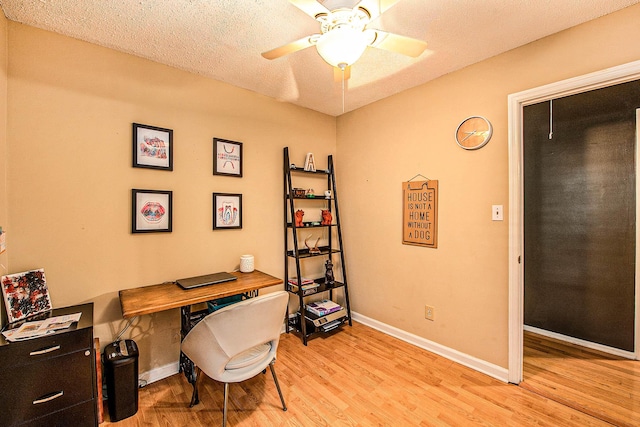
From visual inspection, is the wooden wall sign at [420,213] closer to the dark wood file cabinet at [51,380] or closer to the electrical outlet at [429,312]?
the electrical outlet at [429,312]

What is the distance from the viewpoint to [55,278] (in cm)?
173

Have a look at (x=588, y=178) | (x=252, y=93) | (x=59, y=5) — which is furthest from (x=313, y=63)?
(x=588, y=178)

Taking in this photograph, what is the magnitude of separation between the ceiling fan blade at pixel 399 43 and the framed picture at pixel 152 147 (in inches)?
64.0

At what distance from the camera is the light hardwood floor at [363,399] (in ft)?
5.47

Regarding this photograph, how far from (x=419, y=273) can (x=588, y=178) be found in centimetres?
174

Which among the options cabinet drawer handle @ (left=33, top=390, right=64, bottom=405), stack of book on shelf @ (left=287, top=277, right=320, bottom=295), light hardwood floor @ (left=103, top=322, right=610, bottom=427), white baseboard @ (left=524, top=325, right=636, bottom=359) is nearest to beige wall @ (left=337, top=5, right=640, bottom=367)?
light hardwood floor @ (left=103, top=322, right=610, bottom=427)

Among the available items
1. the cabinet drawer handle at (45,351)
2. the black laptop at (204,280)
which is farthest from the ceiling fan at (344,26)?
the cabinet drawer handle at (45,351)

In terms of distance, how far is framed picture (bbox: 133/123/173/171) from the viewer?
200 cm

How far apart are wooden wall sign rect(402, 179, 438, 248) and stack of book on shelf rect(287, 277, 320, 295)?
101 cm

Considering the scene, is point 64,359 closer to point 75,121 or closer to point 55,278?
point 55,278

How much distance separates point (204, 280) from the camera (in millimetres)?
2098

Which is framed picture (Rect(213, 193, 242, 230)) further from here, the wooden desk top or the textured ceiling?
the textured ceiling

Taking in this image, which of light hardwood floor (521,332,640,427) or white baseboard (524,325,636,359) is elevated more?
white baseboard (524,325,636,359)

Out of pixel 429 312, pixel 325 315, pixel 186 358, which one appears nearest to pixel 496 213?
pixel 429 312
